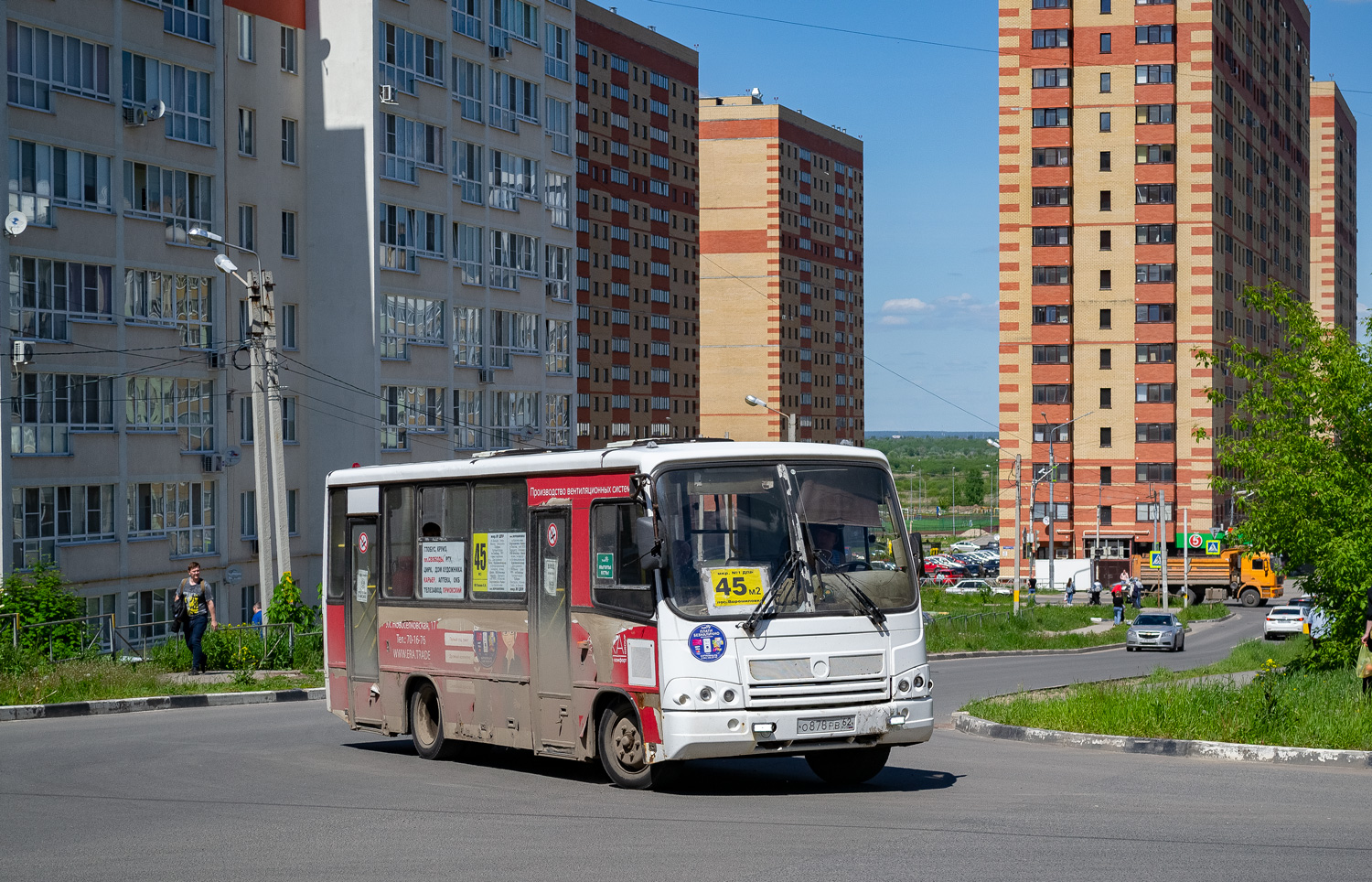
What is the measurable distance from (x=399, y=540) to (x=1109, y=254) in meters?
90.0

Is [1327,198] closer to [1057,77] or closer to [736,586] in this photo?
[1057,77]

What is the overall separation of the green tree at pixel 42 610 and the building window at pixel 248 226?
21.5 m

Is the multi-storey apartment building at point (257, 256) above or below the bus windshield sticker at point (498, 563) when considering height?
above

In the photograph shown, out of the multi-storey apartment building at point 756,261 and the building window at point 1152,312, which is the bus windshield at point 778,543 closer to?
the building window at point 1152,312

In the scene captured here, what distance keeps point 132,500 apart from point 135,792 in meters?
31.6

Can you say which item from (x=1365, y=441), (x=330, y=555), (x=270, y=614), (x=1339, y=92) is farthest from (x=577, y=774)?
(x=1339, y=92)

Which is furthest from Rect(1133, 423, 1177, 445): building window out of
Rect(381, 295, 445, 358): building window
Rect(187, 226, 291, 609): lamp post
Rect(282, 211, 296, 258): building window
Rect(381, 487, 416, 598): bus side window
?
Rect(381, 487, 416, 598): bus side window

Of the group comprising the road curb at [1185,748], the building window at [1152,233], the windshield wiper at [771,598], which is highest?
the building window at [1152,233]

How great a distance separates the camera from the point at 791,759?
16266 millimetres

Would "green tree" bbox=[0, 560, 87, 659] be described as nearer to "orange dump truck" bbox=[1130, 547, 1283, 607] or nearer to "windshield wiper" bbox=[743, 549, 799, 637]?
"windshield wiper" bbox=[743, 549, 799, 637]

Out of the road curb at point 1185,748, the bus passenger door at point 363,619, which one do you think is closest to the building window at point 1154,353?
the road curb at point 1185,748

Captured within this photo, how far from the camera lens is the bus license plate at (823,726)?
42.2 feet

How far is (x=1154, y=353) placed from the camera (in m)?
101

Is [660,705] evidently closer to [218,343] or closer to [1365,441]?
[1365,441]
